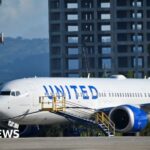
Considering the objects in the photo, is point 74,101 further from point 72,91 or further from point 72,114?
point 72,114

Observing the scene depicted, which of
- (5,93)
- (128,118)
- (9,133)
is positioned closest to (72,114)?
(128,118)

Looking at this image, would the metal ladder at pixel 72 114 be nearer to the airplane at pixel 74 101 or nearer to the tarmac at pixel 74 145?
the airplane at pixel 74 101

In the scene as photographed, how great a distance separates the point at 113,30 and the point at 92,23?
15.2 feet

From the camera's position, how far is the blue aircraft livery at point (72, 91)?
47.9 meters

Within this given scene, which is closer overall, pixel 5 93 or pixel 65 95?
pixel 5 93

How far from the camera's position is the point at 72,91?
162 ft

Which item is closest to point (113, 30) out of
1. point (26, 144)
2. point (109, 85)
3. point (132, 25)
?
point (132, 25)

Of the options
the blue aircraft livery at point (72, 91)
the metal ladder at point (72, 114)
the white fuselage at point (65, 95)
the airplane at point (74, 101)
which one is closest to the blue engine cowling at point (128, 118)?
the airplane at point (74, 101)

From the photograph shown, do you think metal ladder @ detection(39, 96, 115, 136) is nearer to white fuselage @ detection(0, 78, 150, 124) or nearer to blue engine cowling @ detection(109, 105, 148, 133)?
white fuselage @ detection(0, 78, 150, 124)

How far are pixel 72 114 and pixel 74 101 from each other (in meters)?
0.95

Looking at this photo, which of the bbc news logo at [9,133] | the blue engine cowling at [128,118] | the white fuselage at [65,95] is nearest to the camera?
the white fuselage at [65,95]

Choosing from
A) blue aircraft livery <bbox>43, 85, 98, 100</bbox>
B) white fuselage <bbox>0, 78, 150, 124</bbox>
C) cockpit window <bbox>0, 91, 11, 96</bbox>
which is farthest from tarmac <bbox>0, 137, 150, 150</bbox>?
blue aircraft livery <bbox>43, 85, 98, 100</bbox>

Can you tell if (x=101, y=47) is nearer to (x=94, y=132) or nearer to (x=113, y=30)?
(x=113, y=30)

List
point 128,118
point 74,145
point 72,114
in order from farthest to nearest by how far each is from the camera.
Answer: point 72,114
point 128,118
point 74,145
